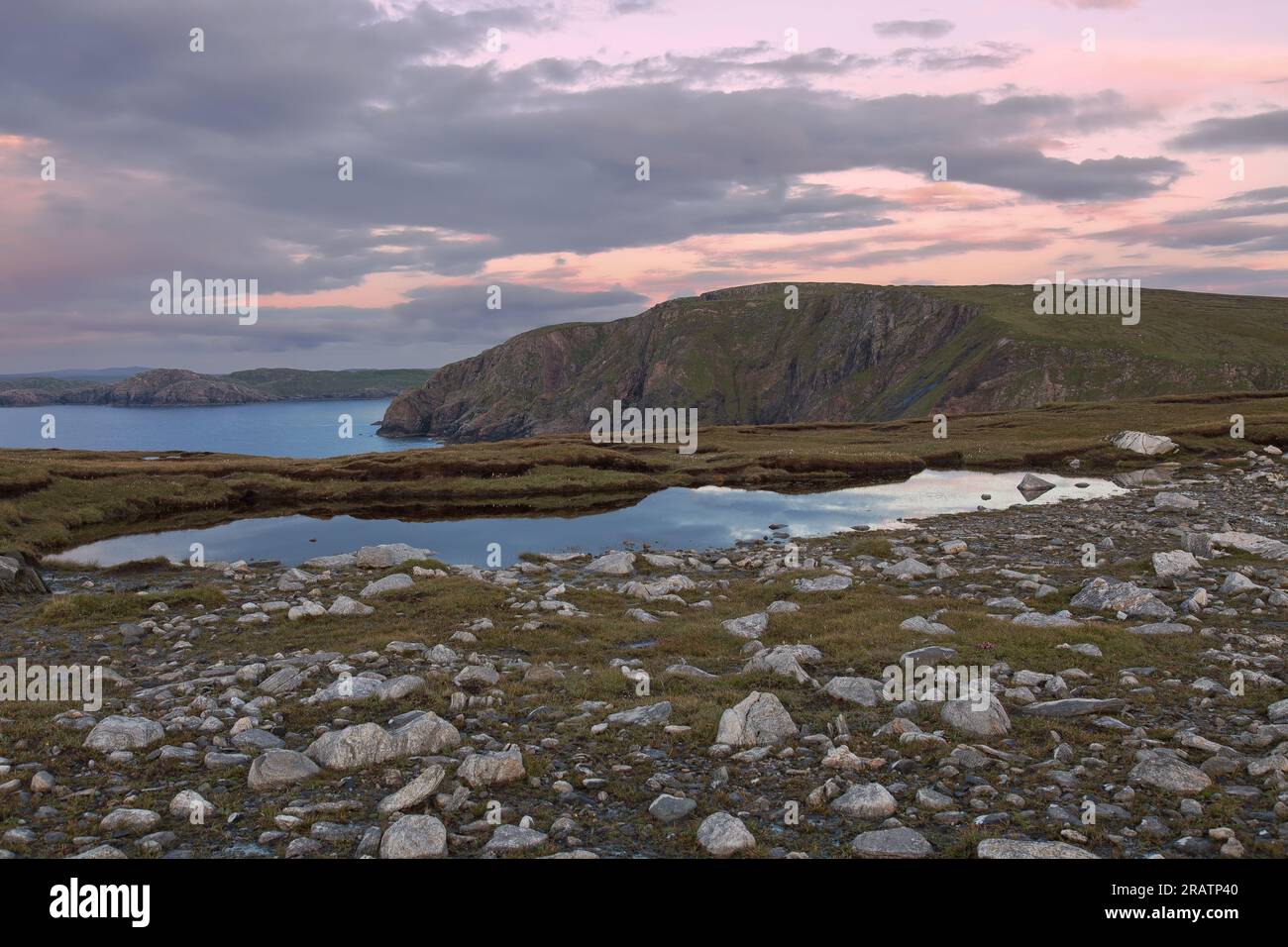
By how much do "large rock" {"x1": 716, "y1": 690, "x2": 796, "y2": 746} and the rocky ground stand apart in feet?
0.14

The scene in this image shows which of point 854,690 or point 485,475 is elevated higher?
point 485,475

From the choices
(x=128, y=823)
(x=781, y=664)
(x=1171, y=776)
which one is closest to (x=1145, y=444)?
(x=781, y=664)

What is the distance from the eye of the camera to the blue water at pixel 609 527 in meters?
35.2

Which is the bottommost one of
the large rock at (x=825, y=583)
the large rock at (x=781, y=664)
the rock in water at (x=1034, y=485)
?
the large rock at (x=825, y=583)

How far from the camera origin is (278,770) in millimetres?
10008

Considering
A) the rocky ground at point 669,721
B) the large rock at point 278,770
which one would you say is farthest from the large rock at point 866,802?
the large rock at point 278,770

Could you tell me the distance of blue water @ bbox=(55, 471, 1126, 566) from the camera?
3522cm

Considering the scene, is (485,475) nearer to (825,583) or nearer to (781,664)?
(825,583)

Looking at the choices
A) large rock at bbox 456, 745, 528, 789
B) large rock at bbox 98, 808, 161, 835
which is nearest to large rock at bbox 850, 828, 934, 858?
large rock at bbox 456, 745, 528, 789

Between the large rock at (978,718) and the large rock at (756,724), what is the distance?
7.74 ft

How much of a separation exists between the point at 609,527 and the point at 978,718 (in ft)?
99.1

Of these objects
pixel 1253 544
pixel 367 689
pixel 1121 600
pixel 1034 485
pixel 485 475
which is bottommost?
pixel 367 689

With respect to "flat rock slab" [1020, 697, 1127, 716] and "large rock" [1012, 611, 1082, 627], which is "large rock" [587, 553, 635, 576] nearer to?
"large rock" [1012, 611, 1082, 627]

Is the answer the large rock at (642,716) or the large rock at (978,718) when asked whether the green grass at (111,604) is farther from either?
the large rock at (978,718)
